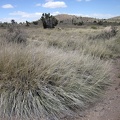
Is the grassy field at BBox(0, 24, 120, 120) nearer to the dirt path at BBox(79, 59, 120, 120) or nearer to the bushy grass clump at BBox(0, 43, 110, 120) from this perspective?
the bushy grass clump at BBox(0, 43, 110, 120)

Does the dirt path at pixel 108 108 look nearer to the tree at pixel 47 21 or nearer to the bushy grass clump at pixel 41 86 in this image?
the bushy grass clump at pixel 41 86

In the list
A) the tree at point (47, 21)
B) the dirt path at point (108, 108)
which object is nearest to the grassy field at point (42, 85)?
the dirt path at point (108, 108)

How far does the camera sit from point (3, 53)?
6.01 metres

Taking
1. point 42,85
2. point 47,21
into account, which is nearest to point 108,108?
point 42,85

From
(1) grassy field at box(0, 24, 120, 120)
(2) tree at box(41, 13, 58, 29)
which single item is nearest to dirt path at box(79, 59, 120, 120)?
(1) grassy field at box(0, 24, 120, 120)

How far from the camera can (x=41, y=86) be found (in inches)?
210

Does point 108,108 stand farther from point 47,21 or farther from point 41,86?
point 47,21

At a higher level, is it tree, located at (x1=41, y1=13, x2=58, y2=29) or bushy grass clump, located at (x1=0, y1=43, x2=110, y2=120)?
bushy grass clump, located at (x1=0, y1=43, x2=110, y2=120)

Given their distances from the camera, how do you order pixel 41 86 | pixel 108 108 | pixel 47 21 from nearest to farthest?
pixel 41 86
pixel 108 108
pixel 47 21

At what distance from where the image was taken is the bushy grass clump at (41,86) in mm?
4914

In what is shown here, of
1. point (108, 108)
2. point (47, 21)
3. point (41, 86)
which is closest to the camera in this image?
point (41, 86)

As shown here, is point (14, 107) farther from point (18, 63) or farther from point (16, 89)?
point (18, 63)

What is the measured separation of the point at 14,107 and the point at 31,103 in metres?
0.36

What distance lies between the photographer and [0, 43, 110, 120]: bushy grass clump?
4914 millimetres
